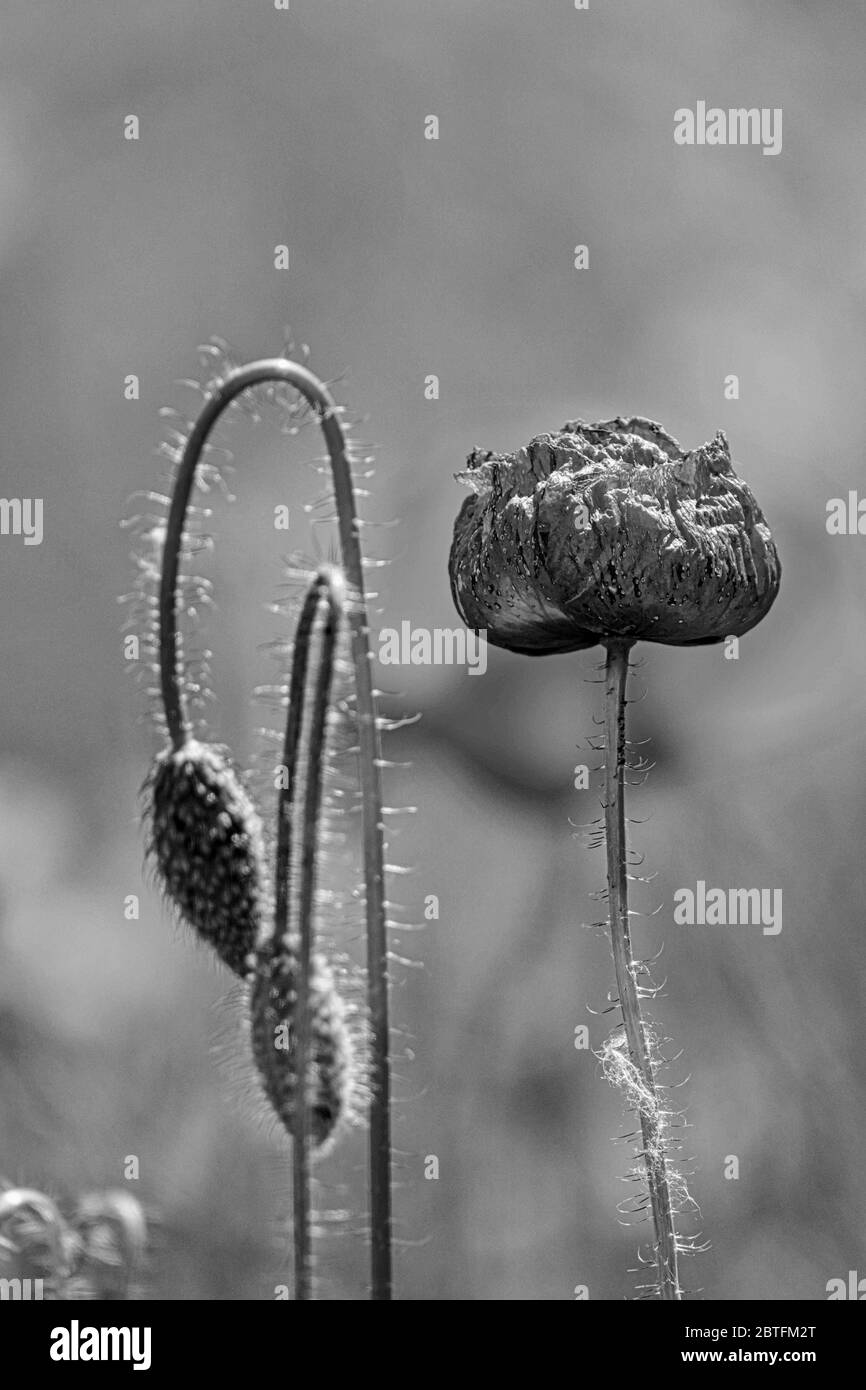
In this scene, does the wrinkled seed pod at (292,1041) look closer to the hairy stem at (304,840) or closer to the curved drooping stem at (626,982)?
the hairy stem at (304,840)

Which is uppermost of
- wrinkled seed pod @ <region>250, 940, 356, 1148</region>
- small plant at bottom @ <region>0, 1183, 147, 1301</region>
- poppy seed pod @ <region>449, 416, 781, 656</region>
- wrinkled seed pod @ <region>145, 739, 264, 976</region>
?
poppy seed pod @ <region>449, 416, 781, 656</region>

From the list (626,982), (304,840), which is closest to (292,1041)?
(304,840)

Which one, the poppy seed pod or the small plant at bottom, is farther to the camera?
the poppy seed pod

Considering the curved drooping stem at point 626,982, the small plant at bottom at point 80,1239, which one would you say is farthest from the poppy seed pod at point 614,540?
the small plant at bottom at point 80,1239

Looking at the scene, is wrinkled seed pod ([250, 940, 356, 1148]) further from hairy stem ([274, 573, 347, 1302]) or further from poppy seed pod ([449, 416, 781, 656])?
poppy seed pod ([449, 416, 781, 656])

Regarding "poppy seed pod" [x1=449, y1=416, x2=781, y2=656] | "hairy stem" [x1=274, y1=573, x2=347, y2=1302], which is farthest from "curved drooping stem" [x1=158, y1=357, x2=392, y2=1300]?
"poppy seed pod" [x1=449, y1=416, x2=781, y2=656]

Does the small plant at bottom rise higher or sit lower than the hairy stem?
lower
